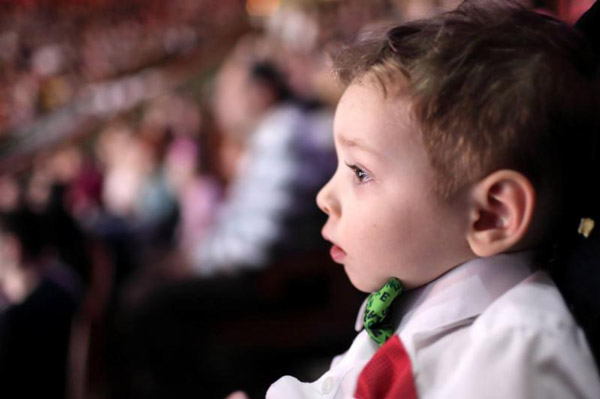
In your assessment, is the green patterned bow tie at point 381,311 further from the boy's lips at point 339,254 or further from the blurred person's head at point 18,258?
the blurred person's head at point 18,258

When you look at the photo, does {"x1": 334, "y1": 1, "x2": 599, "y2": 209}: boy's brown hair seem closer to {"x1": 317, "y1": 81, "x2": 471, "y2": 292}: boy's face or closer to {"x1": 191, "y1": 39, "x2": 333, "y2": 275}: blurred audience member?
{"x1": 317, "y1": 81, "x2": 471, "y2": 292}: boy's face

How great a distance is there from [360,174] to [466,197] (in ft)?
0.27

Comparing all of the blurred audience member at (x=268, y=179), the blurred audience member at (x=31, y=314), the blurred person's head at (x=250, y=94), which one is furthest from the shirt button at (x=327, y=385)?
the blurred person's head at (x=250, y=94)

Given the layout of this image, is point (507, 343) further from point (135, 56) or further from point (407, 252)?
point (135, 56)

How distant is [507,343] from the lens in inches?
17.4

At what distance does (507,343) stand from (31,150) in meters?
2.68

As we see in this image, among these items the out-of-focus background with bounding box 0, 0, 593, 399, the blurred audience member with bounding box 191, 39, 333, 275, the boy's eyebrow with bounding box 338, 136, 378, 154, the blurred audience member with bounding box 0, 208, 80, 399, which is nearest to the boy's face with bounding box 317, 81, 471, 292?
the boy's eyebrow with bounding box 338, 136, 378, 154

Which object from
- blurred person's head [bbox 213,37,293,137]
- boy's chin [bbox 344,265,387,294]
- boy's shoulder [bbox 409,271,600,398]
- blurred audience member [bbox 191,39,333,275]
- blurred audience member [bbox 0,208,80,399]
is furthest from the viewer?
blurred person's head [bbox 213,37,293,137]

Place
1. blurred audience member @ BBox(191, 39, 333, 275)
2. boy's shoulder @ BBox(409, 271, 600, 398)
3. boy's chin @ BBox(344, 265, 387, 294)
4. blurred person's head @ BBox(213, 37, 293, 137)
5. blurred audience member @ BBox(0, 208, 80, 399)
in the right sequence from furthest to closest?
1. blurred person's head @ BBox(213, 37, 293, 137)
2. blurred audience member @ BBox(191, 39, 333, 275)
3. blurred audience member @ BBox(0, 208, 80, 399)
4. boy's chin @ BBox(344, 265, 387, 294)
5. boy's shoulder @ BBox(409, 271, 600, 398)

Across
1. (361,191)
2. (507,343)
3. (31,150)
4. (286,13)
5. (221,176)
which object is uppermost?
(286,13)

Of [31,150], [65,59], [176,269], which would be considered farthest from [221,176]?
[65,59]

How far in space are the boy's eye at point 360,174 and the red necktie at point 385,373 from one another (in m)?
0.12

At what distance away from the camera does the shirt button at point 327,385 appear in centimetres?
56

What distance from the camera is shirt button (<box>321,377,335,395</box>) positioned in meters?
0.56
